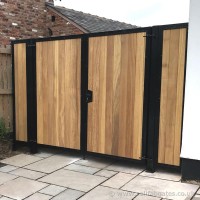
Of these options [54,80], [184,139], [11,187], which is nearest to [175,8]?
[54,80]

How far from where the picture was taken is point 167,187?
3.72 meters

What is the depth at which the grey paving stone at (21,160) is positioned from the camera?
16.0 feet

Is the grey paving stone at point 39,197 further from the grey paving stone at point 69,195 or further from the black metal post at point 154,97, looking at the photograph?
the black metal post at point 154,97

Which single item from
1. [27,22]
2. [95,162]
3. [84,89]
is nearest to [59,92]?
[84,89]

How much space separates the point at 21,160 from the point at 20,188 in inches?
51.2

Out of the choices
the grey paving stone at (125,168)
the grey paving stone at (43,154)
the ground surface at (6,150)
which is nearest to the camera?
the grey paving stone at (125,168)

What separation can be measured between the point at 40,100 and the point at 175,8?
7199 mm

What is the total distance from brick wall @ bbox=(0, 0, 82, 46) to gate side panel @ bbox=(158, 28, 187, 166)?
4.33m

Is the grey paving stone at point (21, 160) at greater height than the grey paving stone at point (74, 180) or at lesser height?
lesser

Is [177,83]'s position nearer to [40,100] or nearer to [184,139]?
[184,139]

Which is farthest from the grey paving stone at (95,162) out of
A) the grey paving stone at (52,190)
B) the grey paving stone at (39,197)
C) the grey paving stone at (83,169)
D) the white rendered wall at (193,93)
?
Result: the white rendered wall at (193,93)

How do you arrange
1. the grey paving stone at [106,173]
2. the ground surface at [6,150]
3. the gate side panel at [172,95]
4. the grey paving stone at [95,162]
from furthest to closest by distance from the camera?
the ground surface at [6,150]
the grey paving stone at [95,162]
the grey paving stone at [106,173]
the gate side panel at [172,95]

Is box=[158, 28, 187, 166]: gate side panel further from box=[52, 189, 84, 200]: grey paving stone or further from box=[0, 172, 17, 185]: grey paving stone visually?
box=[0, 172, 17, 185]: grey paving stone

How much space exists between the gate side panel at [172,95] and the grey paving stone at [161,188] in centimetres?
37
